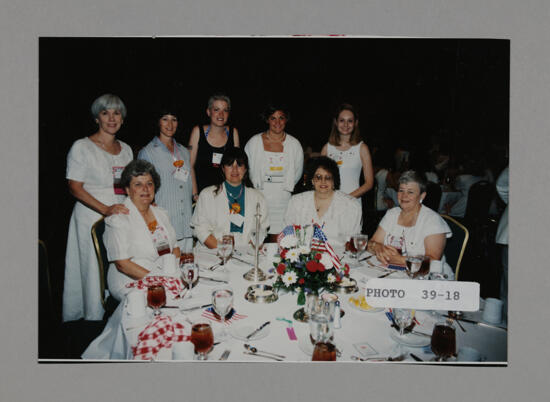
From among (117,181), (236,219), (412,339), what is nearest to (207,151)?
(236,219)

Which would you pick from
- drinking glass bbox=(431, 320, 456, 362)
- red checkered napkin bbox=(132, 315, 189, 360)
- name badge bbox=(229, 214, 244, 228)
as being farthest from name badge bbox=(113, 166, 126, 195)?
drinking glass bbox=(431, 320, 456, 362)

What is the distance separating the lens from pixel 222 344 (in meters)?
1.49

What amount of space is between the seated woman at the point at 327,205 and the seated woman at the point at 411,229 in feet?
A: 1.21

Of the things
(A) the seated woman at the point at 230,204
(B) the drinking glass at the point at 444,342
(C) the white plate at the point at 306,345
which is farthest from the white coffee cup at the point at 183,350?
(A) the seated woman at the point at 230,204

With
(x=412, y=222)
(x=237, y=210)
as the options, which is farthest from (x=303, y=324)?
(x=237, y=210)

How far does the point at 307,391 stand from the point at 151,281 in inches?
40.1

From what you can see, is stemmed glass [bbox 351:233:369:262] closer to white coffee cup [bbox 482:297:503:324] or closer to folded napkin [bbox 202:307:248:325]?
white coffee cup [bbox 482:297:503:324]

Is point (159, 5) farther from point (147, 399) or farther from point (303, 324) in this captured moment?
point (147, 399)

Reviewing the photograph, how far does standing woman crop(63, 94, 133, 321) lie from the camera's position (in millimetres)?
2482

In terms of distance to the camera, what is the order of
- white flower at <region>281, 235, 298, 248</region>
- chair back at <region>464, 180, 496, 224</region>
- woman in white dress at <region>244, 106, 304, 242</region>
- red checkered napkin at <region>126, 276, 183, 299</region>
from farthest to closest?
1. woman in white dress at <region>244, 106, 304, 242</region>
2. chair back at <region>464, 180, 496, 224</region>
3. red checkered napkin at <region>126, 276, 183, 299</region>
4. white flower at <region>281, 235, 298, 248</region>

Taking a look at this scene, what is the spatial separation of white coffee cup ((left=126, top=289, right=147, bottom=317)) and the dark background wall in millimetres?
809

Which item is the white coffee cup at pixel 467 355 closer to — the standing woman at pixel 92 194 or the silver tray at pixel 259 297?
the silver tray at pixel 259 297

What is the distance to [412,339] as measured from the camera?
152 centimetres

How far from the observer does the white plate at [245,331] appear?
4.96 ft
